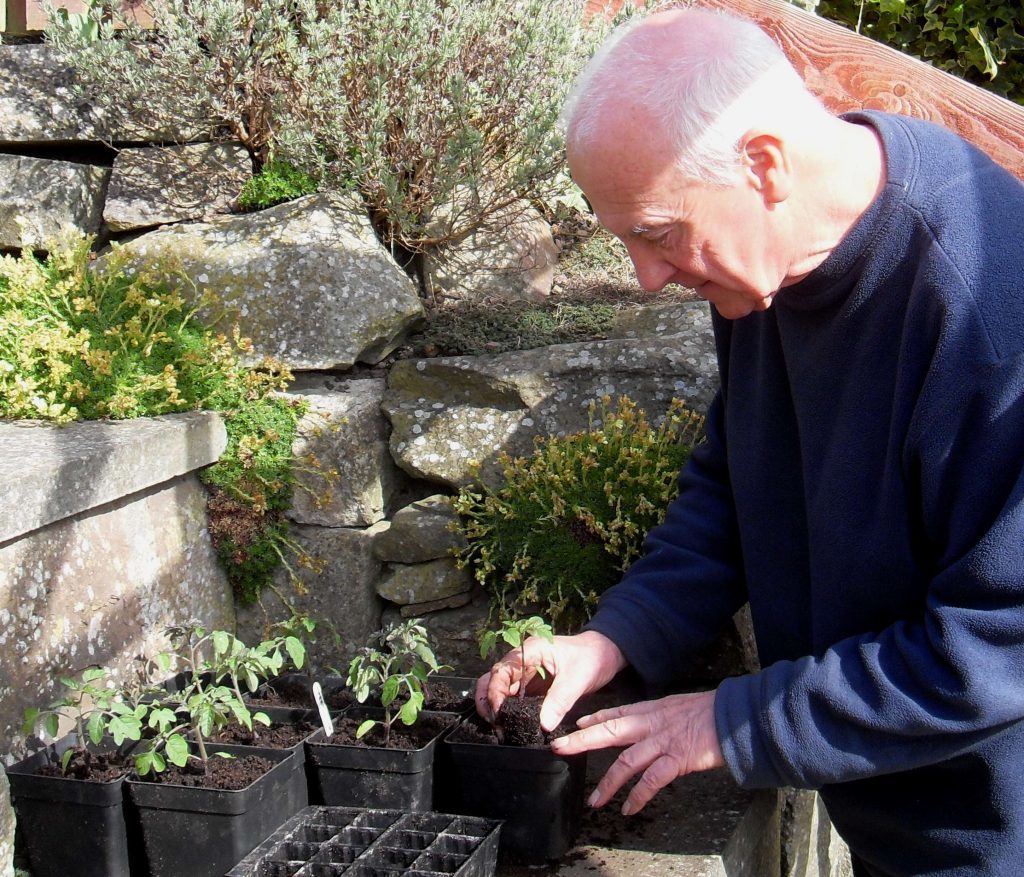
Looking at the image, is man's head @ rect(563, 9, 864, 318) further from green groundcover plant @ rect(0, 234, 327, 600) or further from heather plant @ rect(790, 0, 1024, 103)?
heather plant @ rect(790, 0, 1024, 103)

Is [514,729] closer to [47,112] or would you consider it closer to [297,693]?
[297,693]

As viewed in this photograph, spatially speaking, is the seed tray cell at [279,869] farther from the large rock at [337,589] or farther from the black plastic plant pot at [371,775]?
the large rock at [337,589]

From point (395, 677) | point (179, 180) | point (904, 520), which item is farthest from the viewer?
point (179, 180)

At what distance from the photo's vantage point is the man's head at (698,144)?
151 cm

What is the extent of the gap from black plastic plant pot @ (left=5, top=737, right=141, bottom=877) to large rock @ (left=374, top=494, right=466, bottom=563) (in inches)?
42.9

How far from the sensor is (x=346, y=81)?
329 centimetres

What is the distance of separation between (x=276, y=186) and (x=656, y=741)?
2341 millimetres

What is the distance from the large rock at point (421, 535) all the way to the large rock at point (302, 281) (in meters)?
0.49

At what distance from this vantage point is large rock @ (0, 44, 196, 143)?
3.61 m

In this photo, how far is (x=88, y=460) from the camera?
2297 mm

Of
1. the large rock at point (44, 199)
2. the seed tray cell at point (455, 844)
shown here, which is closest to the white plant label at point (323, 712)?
the seed tray cell at point (455, 844)

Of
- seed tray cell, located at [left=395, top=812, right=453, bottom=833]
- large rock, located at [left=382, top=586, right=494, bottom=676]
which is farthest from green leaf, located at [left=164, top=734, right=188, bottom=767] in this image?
large rock, located at [left=382, top=586, right=494, bottom=676]

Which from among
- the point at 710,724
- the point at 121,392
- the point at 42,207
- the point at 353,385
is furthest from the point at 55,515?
the point at 42,207

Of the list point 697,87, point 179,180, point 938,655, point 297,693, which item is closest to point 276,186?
point 179,180
